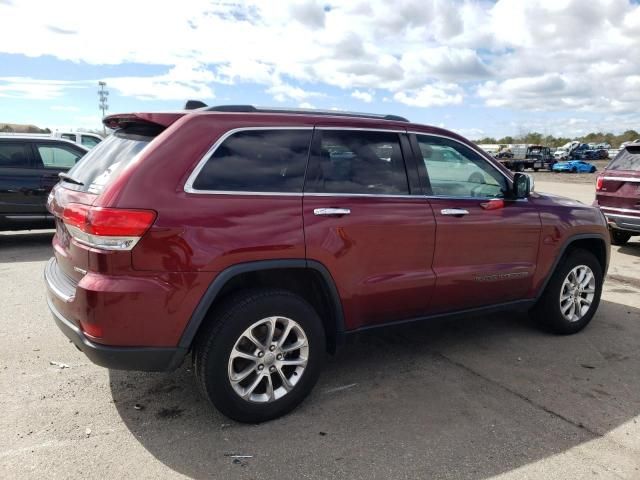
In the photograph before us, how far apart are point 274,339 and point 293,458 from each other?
2.30 ft

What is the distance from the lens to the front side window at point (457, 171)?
157 inches

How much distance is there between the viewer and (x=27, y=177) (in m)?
8.62

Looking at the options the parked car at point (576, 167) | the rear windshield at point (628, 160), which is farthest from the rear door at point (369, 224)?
the parked car at point (576, 167)

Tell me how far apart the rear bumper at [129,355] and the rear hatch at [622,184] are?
26.1 ft

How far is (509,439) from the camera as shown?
124 inches

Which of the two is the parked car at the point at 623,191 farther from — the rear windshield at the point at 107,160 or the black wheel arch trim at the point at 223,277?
the rear windshield at the point at 107,160

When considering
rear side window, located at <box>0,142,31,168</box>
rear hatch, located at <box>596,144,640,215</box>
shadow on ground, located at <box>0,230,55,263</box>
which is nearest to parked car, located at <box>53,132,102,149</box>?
shadow on ground, located at <box>0,230,55,263</box>

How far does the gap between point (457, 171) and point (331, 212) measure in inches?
54.1

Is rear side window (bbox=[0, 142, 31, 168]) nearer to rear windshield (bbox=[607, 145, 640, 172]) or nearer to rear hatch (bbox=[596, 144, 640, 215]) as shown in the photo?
rear hatch (bbox=[596, 144, 640, 215])

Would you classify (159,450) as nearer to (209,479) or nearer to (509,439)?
(209,479)

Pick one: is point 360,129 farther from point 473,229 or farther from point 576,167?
point 576,167

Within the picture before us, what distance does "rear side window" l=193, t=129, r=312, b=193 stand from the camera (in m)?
3.08

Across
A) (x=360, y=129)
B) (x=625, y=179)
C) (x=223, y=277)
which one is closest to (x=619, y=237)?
(x=625, y=179)

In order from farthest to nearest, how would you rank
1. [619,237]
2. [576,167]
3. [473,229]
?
1. [576,167]
2. [619,237]
3. [473,229]
